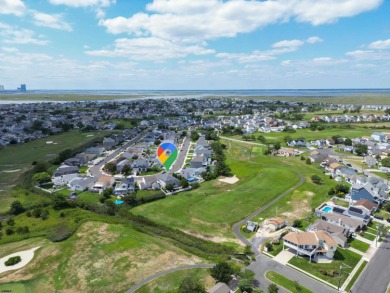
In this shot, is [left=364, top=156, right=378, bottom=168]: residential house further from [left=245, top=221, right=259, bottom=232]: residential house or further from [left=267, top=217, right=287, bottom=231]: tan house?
[left=245, top=221, right=259, bottom=232]: residential house

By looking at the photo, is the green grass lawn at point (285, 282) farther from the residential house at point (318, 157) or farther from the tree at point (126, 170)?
the residential house at point (318, 157)

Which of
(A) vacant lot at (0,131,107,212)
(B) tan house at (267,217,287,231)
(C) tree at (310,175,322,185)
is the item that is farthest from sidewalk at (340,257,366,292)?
(A) vacant lot at (0,131,107,212)

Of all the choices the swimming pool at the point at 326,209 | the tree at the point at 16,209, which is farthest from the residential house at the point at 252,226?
the tree at the point at 16,209

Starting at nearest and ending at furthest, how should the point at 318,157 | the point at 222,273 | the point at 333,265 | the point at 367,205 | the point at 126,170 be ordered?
the point at 222,273
the point at 333,265
the point at 367,205
the point at 126,170
the point at 318,157

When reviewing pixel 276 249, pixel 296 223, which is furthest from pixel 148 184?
pixel 276 249

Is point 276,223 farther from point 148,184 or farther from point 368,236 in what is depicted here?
point 148,184

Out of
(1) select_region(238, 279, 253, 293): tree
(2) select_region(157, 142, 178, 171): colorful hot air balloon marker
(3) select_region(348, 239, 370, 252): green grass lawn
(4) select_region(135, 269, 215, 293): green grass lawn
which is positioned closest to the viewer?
(1) select_region(238, 279, 253, 293): tree
